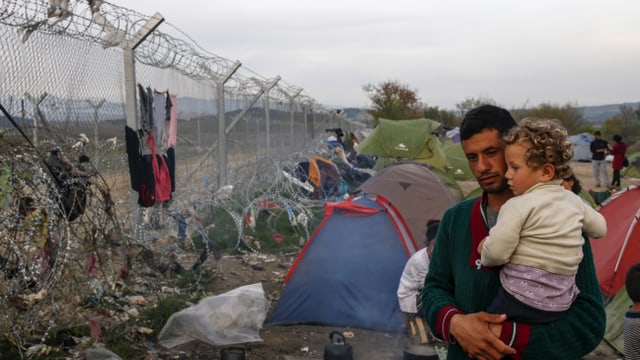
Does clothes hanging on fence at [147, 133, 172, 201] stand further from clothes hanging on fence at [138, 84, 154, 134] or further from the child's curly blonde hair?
the child's curly blonde hair

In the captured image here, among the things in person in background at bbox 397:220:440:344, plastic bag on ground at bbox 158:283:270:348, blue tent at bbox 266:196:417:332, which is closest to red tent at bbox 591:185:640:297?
person in background at bbox 397:220:440:344

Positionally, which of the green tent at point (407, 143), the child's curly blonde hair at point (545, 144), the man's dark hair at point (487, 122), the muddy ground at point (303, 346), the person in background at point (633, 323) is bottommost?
the muddy ground at point (303, 346)

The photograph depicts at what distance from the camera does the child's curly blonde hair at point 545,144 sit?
7.22 ft

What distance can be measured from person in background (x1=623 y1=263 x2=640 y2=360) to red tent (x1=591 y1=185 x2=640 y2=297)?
6.13 feet

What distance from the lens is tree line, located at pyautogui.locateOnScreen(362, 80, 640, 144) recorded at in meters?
50.3

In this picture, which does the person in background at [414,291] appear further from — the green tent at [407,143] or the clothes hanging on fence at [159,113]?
the green tent at [407,143]

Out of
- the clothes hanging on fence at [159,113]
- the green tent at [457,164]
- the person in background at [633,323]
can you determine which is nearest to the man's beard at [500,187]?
the person in background at [633,323]

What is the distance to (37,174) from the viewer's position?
4746 millimetres

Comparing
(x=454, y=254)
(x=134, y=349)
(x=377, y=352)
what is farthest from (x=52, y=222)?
(x=454, y=254)

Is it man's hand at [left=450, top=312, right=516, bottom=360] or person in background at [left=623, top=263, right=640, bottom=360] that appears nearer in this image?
man's hand at [left=450, top=312, right=516, bottom=360]

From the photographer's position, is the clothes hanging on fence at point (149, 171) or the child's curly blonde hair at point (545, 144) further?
the clothes hanging on fence at point (149, 171)

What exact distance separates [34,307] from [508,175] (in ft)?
11.6

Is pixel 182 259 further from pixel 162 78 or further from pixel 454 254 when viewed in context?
pixel 454 254

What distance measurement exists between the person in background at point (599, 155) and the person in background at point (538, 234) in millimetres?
21235
